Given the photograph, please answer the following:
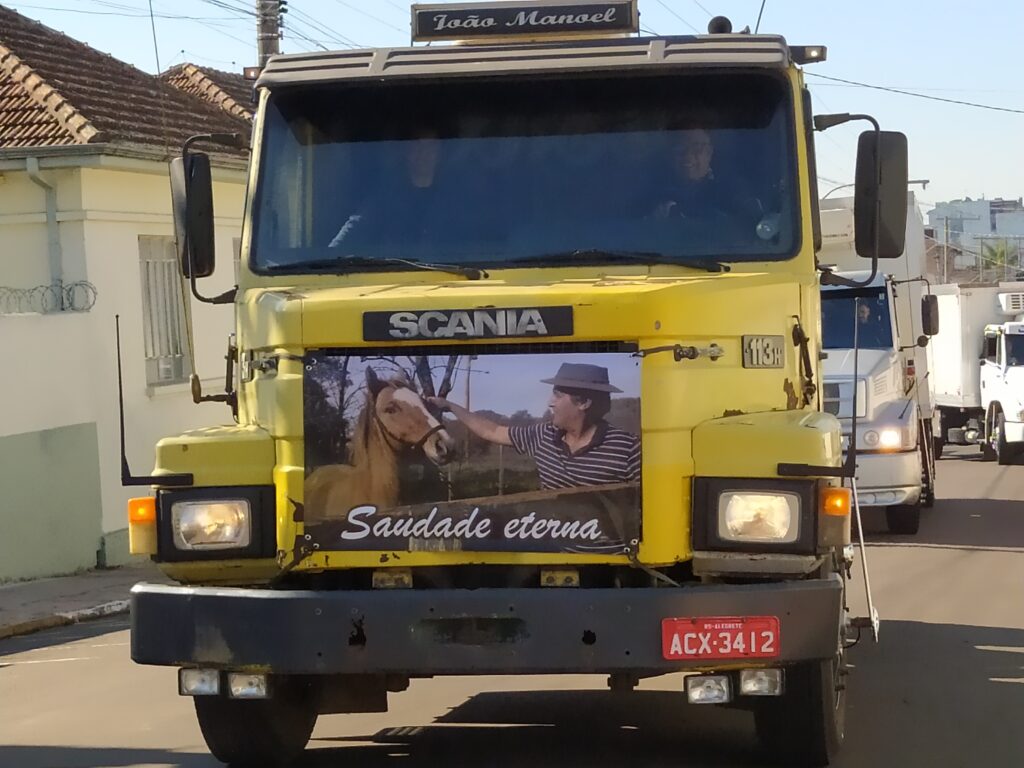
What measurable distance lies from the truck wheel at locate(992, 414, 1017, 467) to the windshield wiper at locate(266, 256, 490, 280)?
23.1 m

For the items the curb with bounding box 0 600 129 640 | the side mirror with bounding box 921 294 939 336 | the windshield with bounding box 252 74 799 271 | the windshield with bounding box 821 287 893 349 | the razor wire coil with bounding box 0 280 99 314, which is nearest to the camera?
the windshield with bounding box 252 74 799 271

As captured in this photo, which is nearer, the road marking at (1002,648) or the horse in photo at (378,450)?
the horse in photo at (378,450)

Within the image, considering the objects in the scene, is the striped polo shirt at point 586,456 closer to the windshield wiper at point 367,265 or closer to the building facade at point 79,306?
the windshield wiper at point 367,265

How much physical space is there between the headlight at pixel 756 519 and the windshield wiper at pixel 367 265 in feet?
4.66

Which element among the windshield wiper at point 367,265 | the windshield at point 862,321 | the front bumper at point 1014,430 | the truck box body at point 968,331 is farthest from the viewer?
the truck box body at point 968,331

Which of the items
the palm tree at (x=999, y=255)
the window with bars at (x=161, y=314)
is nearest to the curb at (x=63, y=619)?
the window with bars at (x=161, y=314)

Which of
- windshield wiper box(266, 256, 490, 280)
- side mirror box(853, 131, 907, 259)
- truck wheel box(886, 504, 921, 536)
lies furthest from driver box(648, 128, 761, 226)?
truck wheel box(886, 504, 921, 536)

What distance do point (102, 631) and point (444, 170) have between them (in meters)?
7.66

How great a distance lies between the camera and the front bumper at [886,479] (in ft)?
55.3

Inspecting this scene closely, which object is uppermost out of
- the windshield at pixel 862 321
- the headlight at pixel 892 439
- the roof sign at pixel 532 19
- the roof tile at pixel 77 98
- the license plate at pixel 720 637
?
the roof tile at pixel 77 98

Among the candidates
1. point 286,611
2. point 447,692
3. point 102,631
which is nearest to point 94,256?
point 102,631

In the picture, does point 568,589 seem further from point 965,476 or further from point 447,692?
point 965,476

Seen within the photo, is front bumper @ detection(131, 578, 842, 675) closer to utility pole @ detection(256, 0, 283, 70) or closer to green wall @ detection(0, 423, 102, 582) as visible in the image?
green wall @ detection(0, 423, 102, 582)

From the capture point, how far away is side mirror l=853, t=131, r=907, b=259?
7.23 m
